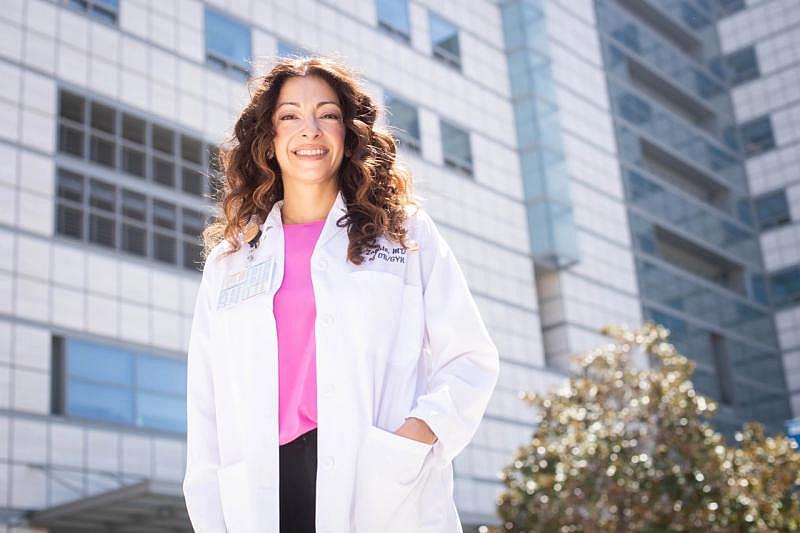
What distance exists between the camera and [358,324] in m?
3.12

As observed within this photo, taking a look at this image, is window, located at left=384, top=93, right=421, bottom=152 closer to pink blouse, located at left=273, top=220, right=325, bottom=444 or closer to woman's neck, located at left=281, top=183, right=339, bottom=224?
woman's neck, located at left=281, top=183, right=339, bottom=224

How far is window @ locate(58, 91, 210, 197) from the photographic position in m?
22.4

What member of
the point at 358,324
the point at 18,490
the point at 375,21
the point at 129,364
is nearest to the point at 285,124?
the point at 358,324

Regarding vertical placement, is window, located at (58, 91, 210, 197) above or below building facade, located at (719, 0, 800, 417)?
below

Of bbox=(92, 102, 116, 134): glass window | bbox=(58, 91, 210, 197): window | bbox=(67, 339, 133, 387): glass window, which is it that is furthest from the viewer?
bbox=(92, 102, 116, 134): glass window

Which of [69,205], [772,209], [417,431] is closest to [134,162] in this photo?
[69,205]

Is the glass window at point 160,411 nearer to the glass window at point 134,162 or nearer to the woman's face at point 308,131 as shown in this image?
the glass window at point 134,162

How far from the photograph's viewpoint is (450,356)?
3160 millimetres

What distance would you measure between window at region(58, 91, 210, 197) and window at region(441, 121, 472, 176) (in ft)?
31.6

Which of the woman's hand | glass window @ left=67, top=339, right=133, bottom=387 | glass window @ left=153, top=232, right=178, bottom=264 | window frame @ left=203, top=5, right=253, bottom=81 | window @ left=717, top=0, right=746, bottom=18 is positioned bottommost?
the woman's hand

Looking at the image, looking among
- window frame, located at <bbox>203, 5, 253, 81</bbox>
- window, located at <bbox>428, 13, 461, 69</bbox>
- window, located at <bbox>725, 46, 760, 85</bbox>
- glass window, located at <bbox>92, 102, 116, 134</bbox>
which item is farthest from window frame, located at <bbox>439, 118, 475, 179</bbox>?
window, located at <bbox>725, 46, 760, 85</bbox>

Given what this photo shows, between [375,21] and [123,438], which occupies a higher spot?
[375,21]

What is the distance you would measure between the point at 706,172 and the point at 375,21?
21.0 m

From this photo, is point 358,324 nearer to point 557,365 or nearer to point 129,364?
point 129,364
